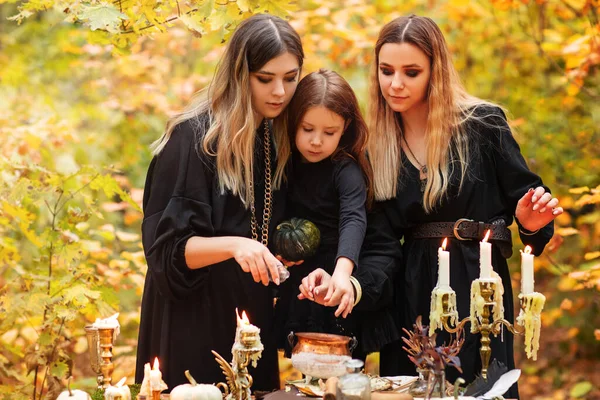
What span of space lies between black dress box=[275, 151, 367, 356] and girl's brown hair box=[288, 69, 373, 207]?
0.21 ft

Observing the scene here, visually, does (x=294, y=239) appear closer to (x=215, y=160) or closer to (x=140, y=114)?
(x=215, y=160)

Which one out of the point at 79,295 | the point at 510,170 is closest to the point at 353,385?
the point at 510,170

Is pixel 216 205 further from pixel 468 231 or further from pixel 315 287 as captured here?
pixel 468 231

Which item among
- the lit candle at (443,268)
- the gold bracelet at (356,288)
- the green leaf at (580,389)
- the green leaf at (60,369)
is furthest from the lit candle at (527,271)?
the green leaf at (580,389)

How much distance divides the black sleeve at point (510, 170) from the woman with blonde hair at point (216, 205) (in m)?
0.91

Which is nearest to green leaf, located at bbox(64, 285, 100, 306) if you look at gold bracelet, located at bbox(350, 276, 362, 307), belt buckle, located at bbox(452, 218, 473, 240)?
gold bracelet, located at bbox(350, 276, 362, 307)

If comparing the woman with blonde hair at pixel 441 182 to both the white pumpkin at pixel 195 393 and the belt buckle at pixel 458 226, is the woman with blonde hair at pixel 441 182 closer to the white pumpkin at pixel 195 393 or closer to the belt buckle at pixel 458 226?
the belt buckle at pixel 458 226

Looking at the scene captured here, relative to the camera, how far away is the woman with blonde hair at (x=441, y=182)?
348 cm

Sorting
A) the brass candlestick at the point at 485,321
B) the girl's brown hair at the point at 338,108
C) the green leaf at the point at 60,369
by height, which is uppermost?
the girl's brown hair at the point at 338,108

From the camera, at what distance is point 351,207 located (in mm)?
3355

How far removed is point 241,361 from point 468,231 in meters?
1.24

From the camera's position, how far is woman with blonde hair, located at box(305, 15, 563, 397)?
3484 millimetres

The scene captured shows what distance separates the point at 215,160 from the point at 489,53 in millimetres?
5468

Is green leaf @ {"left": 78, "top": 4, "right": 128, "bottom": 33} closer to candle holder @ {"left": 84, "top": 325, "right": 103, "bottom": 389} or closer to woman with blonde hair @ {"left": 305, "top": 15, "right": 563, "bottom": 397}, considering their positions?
woman with blonde hair @ {"left": 305, "top": 15, "right": 563, "bottom": 397}
